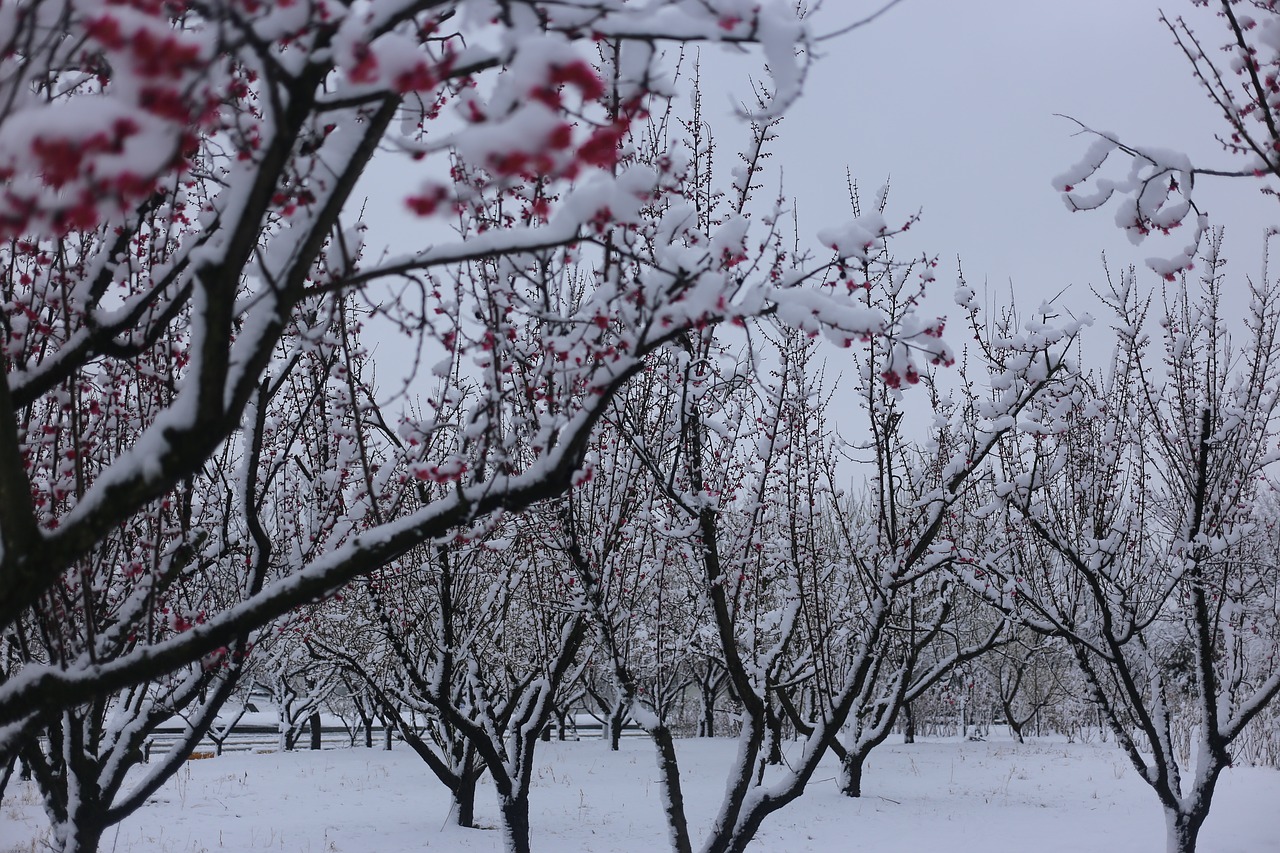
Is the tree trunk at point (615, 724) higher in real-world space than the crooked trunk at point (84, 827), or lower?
lower

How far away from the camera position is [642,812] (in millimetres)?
11695

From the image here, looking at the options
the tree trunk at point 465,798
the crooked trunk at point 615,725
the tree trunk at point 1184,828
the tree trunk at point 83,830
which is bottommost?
the crooked trunk at point 615,725

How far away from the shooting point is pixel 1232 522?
6.85m

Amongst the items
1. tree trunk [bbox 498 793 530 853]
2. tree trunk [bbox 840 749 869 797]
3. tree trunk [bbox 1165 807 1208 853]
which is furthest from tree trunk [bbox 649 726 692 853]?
tree trunk [bbox 840 749 869 797]

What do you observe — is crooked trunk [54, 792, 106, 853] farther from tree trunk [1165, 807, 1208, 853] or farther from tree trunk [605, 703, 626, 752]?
tree trunk [605, 703, 626, 752]

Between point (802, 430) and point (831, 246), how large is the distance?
2449mm

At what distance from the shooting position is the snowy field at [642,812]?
30.6 ft

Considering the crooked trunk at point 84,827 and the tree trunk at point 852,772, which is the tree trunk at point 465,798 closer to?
the crooked trunk at point 84,827

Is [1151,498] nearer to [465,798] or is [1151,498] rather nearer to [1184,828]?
[1184,828]

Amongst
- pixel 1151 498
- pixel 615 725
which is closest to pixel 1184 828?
pixel 1151 498

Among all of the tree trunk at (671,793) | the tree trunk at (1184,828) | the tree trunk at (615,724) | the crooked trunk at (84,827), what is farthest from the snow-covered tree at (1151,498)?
the tree trunk at (615,724)

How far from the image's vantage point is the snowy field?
9312 millimetres

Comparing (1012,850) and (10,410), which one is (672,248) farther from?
(1012,850)

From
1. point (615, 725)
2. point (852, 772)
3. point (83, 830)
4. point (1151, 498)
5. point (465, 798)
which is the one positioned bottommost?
point (615, 725)
